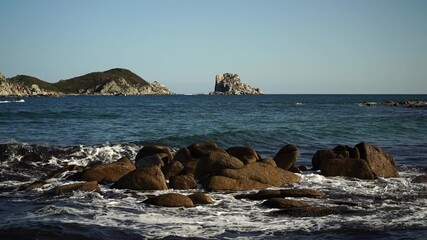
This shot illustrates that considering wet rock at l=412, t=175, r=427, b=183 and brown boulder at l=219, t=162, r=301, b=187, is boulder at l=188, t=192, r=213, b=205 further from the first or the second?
wet rock at l=412, t=175, r=427, b=183

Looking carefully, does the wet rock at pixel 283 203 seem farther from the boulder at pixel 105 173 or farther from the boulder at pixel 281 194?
the boulder at pixel 105 173

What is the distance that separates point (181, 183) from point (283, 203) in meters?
4.44

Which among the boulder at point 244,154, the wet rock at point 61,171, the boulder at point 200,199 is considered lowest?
the wet rock at point 61,171

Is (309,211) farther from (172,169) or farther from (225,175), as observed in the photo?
(172,169)

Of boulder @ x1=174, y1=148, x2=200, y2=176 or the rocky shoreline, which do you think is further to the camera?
boulder @ x1=174, y1=148, x2=200, y2=176

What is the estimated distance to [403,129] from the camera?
43312mm

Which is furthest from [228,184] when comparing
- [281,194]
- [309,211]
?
[309,211]

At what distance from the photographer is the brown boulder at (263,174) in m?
17.2

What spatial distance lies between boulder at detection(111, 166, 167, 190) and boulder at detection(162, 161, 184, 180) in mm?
1596

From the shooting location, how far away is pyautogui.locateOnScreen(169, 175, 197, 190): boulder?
16.9m

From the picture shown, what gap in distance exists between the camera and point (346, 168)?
19.5 meters

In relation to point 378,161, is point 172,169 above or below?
Result: below

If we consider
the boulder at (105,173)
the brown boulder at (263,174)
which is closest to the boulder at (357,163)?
the brown boulder at (263,174)

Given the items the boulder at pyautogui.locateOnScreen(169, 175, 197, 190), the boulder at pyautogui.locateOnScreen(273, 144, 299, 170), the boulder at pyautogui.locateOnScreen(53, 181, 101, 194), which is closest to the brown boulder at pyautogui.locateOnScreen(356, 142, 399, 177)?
the boulder at pyautogui.locateOnScreen(273, 144, 299, 170)
